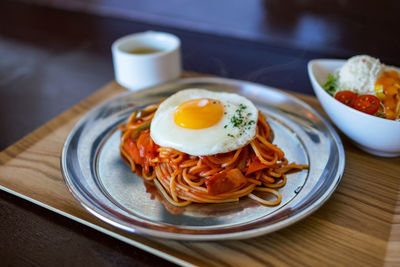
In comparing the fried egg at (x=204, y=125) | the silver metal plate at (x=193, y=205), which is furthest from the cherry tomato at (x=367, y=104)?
the fried egg at (x=204, y=125)

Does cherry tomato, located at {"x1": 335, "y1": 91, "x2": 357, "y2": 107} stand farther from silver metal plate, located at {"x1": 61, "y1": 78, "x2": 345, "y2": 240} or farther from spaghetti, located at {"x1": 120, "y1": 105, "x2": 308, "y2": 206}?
spaghetti, located at {"x1": 120, "y1": 105, "x2": 308, "y2": 206}

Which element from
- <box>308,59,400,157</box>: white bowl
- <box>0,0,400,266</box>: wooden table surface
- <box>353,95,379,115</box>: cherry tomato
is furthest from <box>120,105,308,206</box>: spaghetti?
<box>0,0,400,266</box>: wooden table surface

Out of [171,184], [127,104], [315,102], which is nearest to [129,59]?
[127,104]

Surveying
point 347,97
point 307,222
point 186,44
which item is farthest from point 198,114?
point 186,44

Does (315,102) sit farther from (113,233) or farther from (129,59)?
(113,233)

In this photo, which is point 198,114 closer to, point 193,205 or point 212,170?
point 212,170

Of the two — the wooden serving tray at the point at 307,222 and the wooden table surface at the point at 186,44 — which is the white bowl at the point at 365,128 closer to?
the wooden serving tray at the point at 307,222
